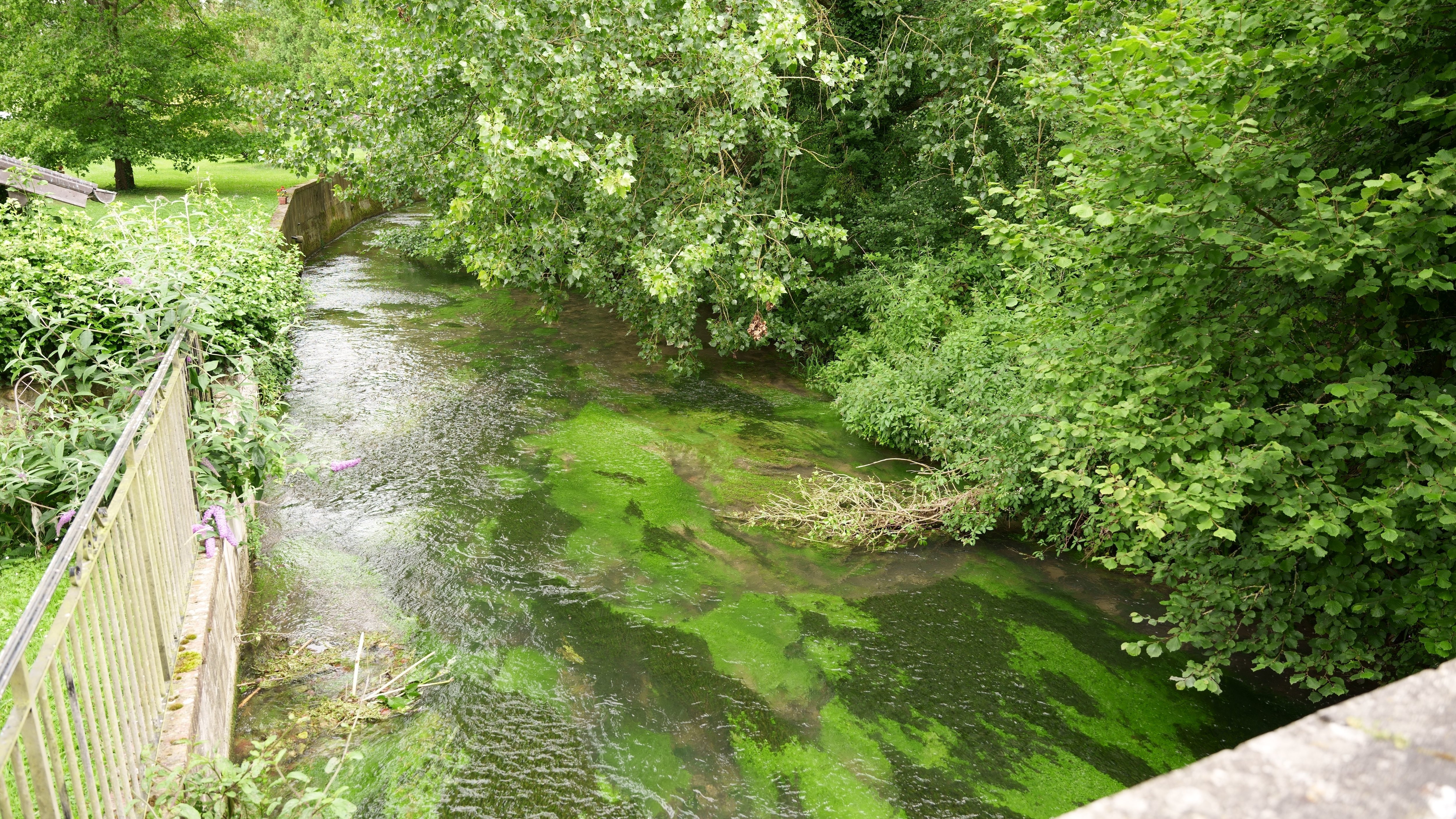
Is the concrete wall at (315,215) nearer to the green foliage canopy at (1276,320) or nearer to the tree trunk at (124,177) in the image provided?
the tree trunk at (124,177)

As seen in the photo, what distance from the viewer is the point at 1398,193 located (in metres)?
4.34

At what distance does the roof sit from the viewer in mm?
8430

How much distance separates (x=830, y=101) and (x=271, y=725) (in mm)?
7457

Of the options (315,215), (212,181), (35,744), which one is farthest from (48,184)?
(212,181)

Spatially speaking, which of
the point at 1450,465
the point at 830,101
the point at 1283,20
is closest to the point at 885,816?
the point at 1450,465

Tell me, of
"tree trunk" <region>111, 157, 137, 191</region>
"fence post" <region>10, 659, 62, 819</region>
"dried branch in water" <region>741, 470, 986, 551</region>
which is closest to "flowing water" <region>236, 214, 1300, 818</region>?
"dried branch in water" <region>741, 470, 986, 551</region>

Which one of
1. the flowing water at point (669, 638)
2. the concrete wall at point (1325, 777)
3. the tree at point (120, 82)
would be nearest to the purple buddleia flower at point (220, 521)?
the flowing water at point (669, 638)

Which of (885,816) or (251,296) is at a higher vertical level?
(251,296)

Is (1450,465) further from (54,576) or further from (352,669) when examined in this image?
(352,669)

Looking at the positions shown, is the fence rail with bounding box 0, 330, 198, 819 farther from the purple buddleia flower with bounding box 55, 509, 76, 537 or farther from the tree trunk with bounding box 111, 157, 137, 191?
the tree trunk with bounding box 111, 157, 137, 191

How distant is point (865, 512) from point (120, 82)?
21.5 meters

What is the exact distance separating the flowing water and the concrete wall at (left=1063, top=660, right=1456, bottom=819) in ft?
14.5

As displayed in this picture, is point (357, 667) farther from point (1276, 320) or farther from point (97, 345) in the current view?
point (1276, 320)

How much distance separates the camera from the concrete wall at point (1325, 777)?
0.83 meters
